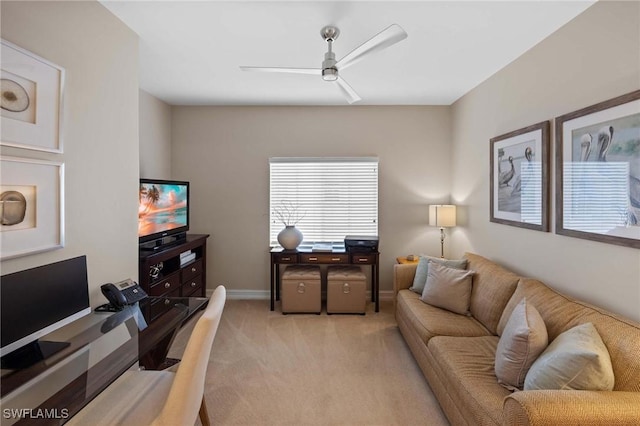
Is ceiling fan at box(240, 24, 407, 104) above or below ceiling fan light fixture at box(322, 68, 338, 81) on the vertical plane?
above

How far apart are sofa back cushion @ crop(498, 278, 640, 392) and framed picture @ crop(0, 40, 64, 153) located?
2.94 metres

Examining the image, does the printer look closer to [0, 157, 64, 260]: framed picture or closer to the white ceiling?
the white ceiling

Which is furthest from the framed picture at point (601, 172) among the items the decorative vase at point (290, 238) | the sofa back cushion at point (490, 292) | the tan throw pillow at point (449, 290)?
the decorative vase at point (290, 238)

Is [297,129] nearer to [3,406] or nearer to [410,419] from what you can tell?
[410,419]

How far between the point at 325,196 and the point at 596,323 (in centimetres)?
320

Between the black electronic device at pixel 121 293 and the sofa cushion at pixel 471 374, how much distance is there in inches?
80.2

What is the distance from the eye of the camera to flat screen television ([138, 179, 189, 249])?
309 centimetres

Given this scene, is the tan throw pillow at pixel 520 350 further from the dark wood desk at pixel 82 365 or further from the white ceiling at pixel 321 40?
the white ceiling at pixel 321 40

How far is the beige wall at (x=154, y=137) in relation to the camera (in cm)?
380

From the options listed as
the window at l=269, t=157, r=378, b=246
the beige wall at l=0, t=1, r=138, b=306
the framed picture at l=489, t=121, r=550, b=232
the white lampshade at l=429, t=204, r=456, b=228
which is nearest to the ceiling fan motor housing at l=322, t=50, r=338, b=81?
the beige wall at l=0, t=1, r=138, b=306

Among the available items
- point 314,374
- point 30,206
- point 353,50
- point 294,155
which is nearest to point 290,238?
point 294,155

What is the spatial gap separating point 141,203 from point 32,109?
1.59m

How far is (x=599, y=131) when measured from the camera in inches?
78.2

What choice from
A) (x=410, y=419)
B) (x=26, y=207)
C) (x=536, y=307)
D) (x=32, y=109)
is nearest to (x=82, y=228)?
(x=26, y=207)
